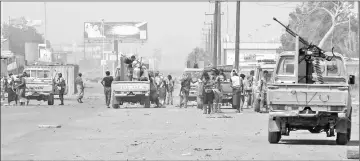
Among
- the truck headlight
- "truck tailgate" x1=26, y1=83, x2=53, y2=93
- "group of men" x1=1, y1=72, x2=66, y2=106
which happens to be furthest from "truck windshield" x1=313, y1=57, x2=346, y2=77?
"truck tailgate" x1=26, y1=83, x2=53, y2=93

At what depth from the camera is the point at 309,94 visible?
55.6ft

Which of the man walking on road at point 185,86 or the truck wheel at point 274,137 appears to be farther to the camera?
the man walking on road at point 185,86

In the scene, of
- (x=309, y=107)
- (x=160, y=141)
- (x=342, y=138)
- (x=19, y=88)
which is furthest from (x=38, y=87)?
(x=342, y=138)

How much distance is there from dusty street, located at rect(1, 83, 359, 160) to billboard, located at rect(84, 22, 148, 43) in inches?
4852

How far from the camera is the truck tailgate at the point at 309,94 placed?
1684cm

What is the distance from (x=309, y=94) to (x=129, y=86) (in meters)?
17.9

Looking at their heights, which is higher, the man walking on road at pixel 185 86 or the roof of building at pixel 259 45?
the roof of building at pixel 259 45

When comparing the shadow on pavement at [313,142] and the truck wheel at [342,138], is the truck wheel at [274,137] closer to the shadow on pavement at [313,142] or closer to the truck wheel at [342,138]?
the shadow on pavement at [313,142]

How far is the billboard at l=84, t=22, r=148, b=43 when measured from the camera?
149 metres

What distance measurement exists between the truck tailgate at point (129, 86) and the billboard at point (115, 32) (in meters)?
114

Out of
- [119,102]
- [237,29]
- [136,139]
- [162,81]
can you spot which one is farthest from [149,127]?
[237,29]

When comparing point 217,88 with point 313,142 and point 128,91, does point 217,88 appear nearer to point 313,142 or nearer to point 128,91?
point 128,91

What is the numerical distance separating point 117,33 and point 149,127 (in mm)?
129490

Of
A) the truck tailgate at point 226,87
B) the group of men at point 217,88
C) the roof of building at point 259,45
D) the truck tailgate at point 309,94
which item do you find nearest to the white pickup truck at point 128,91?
the group of men at point 217,88
